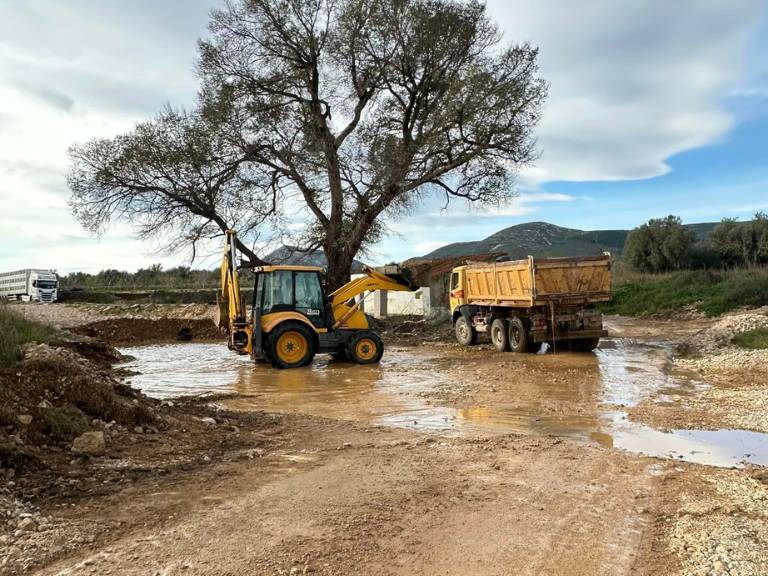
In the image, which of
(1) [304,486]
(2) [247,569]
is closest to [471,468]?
(1) [304,486]

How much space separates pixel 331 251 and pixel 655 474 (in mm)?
19800

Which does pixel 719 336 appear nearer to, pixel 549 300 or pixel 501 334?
pixel 549 300

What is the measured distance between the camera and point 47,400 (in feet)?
21.6

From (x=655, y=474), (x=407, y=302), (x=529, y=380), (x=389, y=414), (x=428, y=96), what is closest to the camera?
(x=655, y=474)

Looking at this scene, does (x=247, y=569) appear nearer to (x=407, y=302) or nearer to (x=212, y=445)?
(x=212, y=445)

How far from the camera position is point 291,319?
47.4ft

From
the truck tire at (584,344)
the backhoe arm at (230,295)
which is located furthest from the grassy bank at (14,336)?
the truck tire at (584,344)

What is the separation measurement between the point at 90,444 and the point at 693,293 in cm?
2895

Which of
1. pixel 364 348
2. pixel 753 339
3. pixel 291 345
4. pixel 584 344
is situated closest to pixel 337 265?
pixel 364 348

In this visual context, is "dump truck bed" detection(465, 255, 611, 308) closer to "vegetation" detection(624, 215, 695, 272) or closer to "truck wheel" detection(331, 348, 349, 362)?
"truck wheel" detection(331, 348, 349, 362)

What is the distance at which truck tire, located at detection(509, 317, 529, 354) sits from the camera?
1625cm

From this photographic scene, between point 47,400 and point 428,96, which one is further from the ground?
point 428,96

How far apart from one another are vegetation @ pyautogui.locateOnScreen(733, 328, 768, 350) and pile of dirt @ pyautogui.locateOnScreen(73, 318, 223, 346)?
1862 cm

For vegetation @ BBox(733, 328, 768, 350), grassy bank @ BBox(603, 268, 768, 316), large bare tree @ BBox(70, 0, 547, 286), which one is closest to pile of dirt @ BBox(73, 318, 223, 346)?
large bare tree @ BBox(70, 0, 547, 286)
